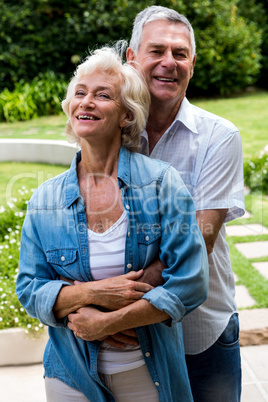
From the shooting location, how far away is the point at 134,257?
1.73 metres

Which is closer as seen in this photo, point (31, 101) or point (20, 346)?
point (20, 346)

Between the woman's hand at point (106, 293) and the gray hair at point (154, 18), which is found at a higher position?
the gray hair at point (154, 18)

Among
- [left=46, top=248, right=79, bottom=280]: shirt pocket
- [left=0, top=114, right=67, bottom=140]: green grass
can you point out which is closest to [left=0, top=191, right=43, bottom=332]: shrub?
[left=46, top=248, right=79, bottom=280]: shirt pocket

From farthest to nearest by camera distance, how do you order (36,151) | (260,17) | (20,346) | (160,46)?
(260,17) → (36,151) → (20,346) → (160,46)

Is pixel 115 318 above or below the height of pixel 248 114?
above

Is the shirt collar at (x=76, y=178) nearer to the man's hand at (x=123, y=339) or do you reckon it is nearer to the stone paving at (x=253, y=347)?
the man's hand at (x=123, y=339)

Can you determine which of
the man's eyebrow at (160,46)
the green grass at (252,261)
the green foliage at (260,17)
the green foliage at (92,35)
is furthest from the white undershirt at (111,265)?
the green foliage at (260,17)

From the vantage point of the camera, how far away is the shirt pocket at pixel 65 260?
1.75m

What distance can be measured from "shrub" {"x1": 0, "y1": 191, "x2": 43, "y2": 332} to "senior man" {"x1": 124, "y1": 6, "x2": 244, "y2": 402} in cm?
166

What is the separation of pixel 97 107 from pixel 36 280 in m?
0.62

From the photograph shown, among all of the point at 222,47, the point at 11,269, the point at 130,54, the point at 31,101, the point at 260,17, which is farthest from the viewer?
the point at 260,17

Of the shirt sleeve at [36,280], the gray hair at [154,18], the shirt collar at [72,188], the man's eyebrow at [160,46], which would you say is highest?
the gray hair at [154,18]

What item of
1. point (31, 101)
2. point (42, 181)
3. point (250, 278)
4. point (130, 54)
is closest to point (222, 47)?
point (31, 101)

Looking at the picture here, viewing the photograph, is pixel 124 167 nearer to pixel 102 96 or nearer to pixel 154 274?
pixel 102 96
